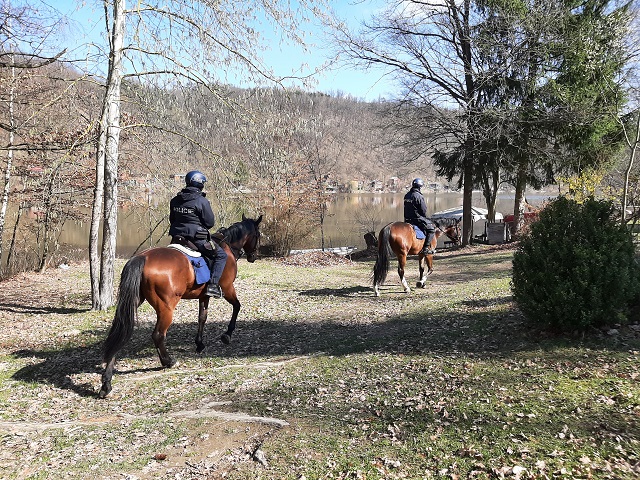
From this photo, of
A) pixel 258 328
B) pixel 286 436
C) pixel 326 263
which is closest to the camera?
pixel 286 436

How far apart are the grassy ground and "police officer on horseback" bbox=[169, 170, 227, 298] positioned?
194 cm

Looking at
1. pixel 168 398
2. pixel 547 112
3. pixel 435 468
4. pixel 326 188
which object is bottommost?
pixel 168 398

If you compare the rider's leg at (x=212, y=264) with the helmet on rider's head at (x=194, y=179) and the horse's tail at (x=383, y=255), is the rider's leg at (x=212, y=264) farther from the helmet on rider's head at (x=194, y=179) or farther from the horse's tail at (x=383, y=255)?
the horse's tail at (x=383, y=255)

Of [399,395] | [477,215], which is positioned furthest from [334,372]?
[477,215]

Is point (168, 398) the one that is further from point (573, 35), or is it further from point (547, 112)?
point (573, 35)

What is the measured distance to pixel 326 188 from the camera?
2864 centimetres

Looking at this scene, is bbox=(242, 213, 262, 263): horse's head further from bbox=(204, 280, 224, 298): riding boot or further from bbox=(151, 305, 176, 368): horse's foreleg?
bbox=(151, 305, 176, 368): horse's foreleg

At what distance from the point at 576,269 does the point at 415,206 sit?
6.07 meters

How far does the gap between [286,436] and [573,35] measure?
72.4ft

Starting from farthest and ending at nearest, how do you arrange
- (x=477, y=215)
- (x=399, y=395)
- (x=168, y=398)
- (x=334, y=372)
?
(x=477, y=215) → (x=334, y=372) → (x=168, y=398) → (x=399, y=395)

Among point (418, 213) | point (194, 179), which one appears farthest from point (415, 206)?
point (194, 179)

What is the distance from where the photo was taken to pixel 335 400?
5.33 metres

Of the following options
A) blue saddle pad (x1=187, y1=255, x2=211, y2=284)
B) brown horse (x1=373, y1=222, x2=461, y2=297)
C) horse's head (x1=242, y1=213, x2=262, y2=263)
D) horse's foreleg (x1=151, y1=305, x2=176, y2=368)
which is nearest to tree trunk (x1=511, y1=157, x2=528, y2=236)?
brown horse (x1=373, y1=222, x2=461, y2=297)

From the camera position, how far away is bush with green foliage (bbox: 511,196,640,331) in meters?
6.22
